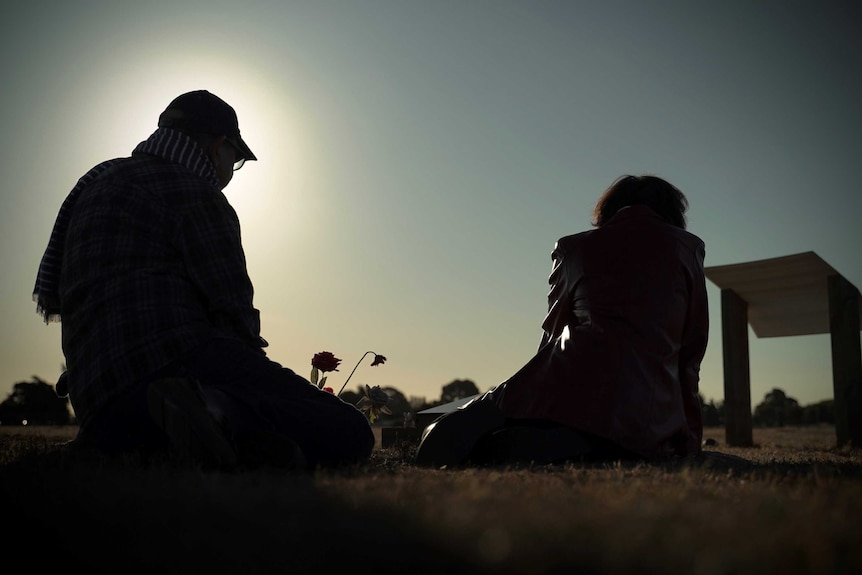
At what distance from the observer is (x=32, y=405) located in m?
6.28

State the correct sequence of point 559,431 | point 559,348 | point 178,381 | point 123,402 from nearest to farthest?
1. point 178,381
2. point 123,402
3. point 559,431
4. point 559,348

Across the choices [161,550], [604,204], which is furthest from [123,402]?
[604,204]

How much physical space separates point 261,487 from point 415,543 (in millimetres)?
660

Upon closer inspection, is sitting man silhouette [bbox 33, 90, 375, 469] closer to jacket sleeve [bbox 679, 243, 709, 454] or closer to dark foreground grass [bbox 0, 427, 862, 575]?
dark foreground grass [bbox 0, 427, 862, 575]

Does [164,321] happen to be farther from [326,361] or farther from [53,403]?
[53,403]

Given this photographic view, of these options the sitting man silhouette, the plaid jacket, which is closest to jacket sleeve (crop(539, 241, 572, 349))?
the sitting man silhouette

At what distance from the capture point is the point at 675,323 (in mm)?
3207

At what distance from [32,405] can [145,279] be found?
14.2 feet

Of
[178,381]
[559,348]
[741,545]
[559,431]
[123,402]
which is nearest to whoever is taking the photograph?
[741,545]

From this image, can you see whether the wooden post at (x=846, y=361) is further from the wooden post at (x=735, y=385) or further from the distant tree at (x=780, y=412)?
the distant tree at (x=780, y=412)

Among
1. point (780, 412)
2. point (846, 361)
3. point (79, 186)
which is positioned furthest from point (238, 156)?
point (780, 412)

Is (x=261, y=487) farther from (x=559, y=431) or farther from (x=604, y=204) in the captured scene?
(x=604, y=204)

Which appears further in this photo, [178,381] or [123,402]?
[123,402]

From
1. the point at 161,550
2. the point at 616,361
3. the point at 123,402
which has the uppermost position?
the point at 616,361
